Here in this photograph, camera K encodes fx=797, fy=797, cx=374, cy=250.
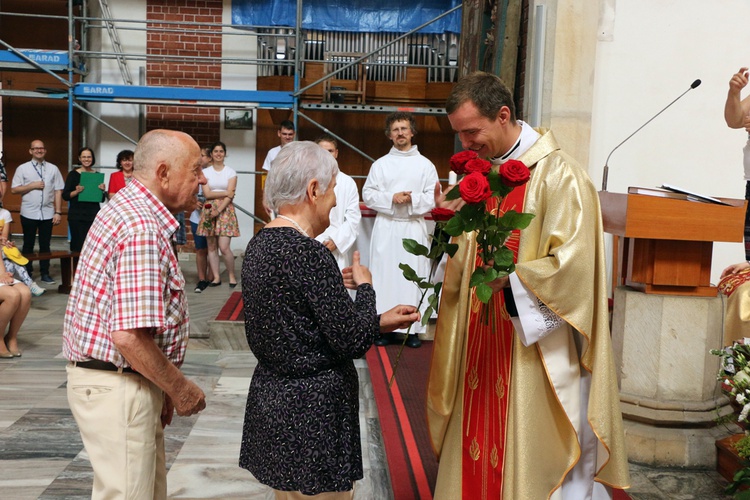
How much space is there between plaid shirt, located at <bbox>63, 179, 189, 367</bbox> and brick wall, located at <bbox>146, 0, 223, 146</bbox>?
9259 mm

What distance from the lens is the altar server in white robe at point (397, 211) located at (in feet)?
20.6

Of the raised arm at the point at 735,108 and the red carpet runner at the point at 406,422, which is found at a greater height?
the raised arm at the point at 735,108

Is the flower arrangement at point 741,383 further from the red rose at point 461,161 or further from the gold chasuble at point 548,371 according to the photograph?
the red rose at point 461,161

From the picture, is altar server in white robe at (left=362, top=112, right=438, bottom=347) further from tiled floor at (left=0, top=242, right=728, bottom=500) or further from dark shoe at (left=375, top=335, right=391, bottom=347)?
tiled floor at (left=0, top=242, right=728, bottom=500)

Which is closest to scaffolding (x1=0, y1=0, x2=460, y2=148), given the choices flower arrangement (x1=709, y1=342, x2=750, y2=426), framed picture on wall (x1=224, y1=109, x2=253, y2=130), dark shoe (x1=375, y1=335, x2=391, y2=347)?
framed picture on wall (x1=224, y1=109, x2=253, y2=130)

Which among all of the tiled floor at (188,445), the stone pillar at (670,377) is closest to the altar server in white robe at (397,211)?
the tiled floor at (188,445)

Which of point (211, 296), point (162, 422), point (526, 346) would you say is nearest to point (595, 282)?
point (526, 346)

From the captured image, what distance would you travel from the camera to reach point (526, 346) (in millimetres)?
2428

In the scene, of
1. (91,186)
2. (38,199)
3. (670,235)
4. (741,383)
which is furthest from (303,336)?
(38,199)

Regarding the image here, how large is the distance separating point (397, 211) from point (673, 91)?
7.33 feet

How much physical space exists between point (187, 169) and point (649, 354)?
236 cm

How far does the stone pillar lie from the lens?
141 inches

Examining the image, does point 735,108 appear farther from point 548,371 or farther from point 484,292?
point 484,292

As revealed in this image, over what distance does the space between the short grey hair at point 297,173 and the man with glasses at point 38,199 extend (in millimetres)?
7666
